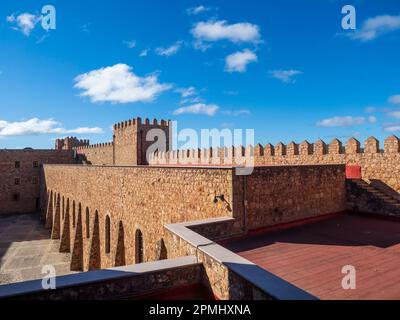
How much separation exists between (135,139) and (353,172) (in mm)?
16724

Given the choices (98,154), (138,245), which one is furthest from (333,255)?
(98,154)

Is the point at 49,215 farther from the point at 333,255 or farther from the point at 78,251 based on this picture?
the point at 333,255

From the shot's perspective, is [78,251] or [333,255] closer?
[333,255]

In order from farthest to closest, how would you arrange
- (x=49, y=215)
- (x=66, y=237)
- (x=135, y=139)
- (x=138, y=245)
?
1. (x=49, y=215)
2. (x=135, y=139)
3. (x=66, y=237)
4. (x=138, y=245)

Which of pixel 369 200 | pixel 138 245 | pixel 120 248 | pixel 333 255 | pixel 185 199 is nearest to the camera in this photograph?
pixel 333 255

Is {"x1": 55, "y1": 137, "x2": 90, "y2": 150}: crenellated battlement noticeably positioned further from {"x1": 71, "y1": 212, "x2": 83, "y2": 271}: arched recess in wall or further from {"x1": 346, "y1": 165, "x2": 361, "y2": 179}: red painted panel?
{"x1": 346, "y1": 165, "x2": 361, "y2": 179}: red painted panel

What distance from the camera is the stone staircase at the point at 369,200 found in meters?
8.41

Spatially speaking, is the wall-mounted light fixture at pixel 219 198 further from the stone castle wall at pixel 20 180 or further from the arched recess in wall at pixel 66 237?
the stone castle wall at pixel 20 180

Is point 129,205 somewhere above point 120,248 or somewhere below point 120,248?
above

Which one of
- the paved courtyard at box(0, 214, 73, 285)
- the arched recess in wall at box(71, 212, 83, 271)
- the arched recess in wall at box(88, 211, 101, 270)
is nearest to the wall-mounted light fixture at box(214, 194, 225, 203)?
the arched recess in wall at box(88, 211, 101, 270)

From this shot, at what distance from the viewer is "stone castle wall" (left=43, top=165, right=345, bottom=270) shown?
711 centimetres

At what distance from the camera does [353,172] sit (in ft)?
32.4
